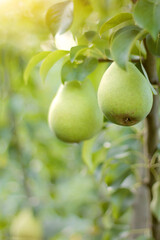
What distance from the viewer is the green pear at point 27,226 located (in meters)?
1.77

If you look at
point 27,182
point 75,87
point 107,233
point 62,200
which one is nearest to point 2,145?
point 27,182

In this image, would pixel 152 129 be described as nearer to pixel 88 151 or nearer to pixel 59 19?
pixel 88 151

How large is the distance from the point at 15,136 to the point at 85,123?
112cm

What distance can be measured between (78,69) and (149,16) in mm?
195

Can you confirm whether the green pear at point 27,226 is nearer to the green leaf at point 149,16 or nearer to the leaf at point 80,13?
the leaf at point 80,13

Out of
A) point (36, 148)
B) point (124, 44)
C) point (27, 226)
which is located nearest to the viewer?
point (124, 44)

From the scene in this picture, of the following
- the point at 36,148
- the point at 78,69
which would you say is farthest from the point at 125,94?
the point at 36,148

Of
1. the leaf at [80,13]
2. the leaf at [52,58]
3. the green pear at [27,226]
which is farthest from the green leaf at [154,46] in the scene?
the green pear at [27,226]

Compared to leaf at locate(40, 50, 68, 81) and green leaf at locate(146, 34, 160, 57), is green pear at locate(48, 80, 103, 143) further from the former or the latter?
green leaf at locate(146, 34, 160, 57)

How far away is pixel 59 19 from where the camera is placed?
25.8 inches

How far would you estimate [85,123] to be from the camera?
2.23 ft

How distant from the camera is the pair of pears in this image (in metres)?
0.54

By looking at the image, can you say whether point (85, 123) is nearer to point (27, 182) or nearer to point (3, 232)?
point (27, 182)

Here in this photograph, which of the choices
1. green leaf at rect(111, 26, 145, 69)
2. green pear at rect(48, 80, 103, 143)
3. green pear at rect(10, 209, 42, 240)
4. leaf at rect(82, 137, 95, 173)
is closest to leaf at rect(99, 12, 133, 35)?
green leaf at rect(111, 26, 145, 69)
